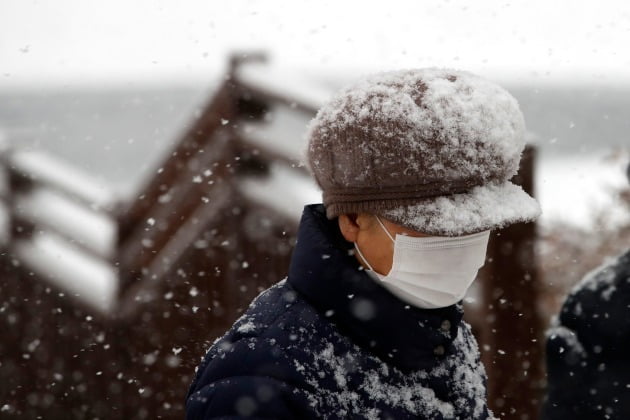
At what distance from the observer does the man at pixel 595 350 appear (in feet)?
7.02

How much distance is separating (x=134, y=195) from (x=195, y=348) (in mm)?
740

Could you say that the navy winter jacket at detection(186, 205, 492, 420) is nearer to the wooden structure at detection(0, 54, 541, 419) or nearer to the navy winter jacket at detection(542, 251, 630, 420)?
the navy winter jacket at detection(542, 251, 630, 420)

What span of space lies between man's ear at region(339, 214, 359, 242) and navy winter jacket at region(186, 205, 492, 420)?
0.03 meters

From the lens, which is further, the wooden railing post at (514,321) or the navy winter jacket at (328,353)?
the wooden railing post at (514,321)

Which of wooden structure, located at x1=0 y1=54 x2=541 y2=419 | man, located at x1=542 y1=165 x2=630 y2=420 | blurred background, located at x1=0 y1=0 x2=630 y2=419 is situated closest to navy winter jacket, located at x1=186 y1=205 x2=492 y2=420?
man, located at x1=542 y1=165 x2=630 y2=420

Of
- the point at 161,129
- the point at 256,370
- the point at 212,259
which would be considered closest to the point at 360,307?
the point at 256,370

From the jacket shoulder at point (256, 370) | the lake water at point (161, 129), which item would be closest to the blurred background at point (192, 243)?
the lake water at point (161, 129)

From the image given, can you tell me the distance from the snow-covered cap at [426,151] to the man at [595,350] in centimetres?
91

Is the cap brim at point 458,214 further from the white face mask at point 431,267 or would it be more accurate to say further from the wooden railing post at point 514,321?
the wooden railing post at point 514,321

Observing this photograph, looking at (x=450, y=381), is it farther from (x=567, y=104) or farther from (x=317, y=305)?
(x=567, y=104)

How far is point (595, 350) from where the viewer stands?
2.20 m

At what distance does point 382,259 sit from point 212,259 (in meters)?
1.80

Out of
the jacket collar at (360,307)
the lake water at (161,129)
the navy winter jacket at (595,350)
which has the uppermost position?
the jacket collar at (360,307)

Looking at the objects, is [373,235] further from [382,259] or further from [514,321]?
[514,321]
